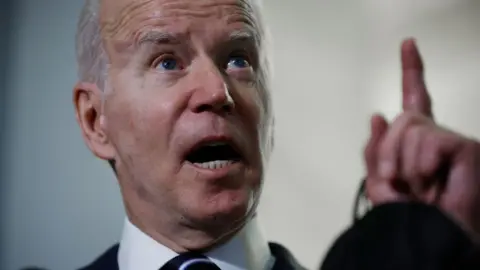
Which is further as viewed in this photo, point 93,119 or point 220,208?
point 93,119

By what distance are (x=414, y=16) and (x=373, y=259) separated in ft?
2.52

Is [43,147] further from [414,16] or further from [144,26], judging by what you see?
[414,16]

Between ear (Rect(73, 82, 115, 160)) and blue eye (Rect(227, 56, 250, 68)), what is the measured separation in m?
0.15

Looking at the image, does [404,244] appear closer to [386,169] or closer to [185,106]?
[386,169]

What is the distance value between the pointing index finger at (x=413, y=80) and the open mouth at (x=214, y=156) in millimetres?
245

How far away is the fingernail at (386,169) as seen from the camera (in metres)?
0.42

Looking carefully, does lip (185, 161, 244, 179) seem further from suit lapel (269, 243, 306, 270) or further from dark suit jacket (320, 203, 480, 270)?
dark suit jacket (320, 203, 480, 270)

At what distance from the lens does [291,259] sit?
2.50 ft

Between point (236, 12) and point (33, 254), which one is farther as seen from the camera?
point (33, 254)

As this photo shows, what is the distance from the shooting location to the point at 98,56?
0.75 m

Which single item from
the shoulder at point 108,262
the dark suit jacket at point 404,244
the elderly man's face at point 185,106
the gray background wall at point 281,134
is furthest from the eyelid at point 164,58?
the gray background wall at point 281,134

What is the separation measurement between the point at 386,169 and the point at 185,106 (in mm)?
282

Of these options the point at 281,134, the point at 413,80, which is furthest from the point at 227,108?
the point at 281,134

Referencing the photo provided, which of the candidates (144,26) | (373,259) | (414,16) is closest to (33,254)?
(144,26)
